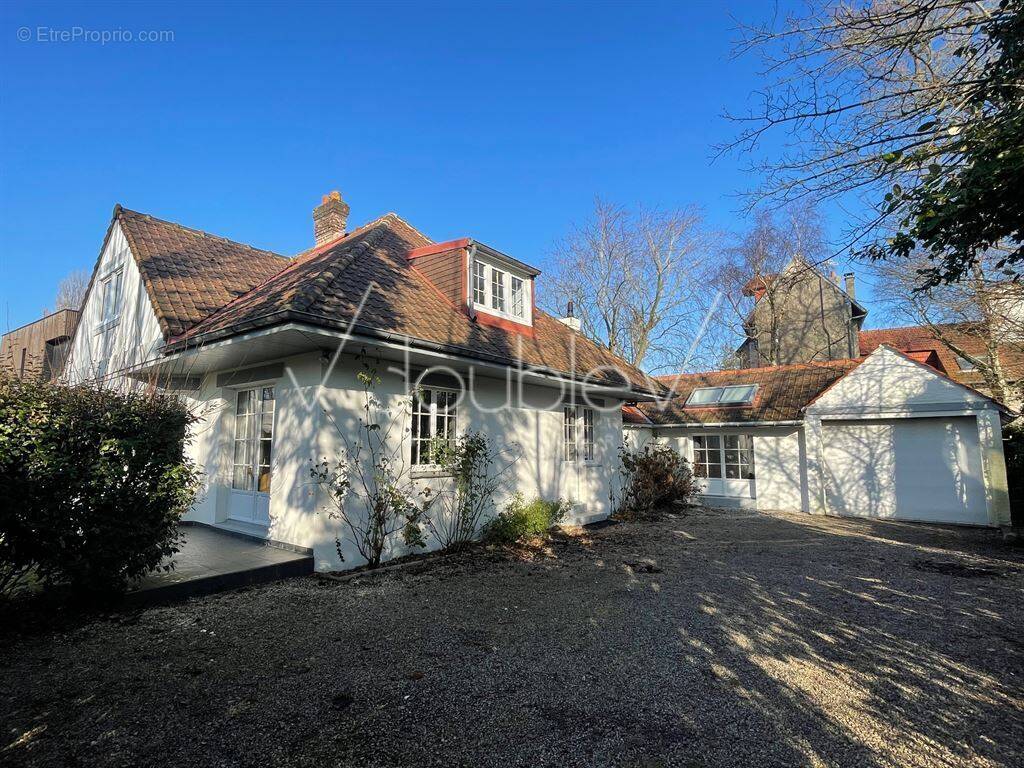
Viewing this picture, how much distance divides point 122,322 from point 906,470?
18.9m

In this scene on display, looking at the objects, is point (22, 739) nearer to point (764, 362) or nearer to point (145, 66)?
point (145, 66)

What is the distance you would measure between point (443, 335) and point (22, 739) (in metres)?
5.87

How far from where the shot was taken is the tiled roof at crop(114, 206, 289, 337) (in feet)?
28.7

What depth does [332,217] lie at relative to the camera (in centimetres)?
1238

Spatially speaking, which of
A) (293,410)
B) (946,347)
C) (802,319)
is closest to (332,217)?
(293,410)

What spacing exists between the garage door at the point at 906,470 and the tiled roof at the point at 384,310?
6300mm

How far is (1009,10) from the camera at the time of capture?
4035 millimetres

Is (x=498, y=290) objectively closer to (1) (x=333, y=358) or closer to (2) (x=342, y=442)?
(1) (x=333, y=358)

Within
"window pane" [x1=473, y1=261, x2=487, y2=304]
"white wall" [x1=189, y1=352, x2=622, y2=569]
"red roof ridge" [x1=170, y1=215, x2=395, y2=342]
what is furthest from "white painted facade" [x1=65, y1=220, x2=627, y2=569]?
"red roof ridge" [x1=170, y1=215, x2=395, y2=342]

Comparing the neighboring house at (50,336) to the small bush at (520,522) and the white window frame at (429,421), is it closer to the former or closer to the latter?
the white window frame at (429,421)

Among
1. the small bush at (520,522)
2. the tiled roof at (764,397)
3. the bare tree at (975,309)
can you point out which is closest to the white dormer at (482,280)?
the small bush at (520,522)

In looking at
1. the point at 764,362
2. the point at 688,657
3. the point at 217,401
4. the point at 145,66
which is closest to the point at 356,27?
the point at 145,66

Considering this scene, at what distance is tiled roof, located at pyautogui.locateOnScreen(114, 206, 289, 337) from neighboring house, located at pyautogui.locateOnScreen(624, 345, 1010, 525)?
426 inches

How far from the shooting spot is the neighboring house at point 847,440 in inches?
468
